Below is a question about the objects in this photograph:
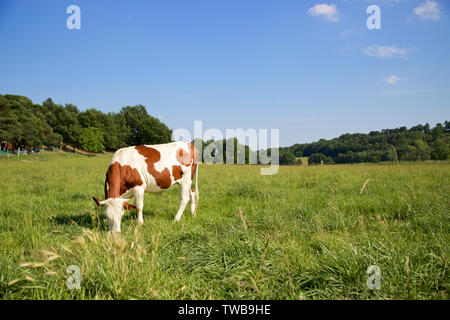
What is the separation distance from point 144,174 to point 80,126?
70.7m

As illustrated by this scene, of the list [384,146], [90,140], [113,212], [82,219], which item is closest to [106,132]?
[90,140]

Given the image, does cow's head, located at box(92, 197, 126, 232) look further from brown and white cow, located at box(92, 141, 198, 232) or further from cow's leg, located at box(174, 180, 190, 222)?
cow's leg, located at box(174, 180, 190, 222)

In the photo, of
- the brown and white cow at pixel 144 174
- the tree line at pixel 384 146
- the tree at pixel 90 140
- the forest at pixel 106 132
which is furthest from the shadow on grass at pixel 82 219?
the tree at pixel 90 140

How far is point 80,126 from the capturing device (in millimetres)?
63656

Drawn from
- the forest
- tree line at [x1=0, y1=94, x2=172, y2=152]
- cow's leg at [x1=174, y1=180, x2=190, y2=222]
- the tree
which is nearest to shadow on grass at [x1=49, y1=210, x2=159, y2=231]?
cow's leg at [x1=174, y1=180, x2=190, y2=222]

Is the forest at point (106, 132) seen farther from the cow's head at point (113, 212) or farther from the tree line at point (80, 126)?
the cow's head at point (113, 212)

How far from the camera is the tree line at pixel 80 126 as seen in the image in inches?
1903

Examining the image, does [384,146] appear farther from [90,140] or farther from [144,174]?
[90,140]

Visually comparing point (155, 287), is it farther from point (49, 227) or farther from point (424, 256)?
point (49, 227)

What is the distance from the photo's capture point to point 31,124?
4728 centimetres
